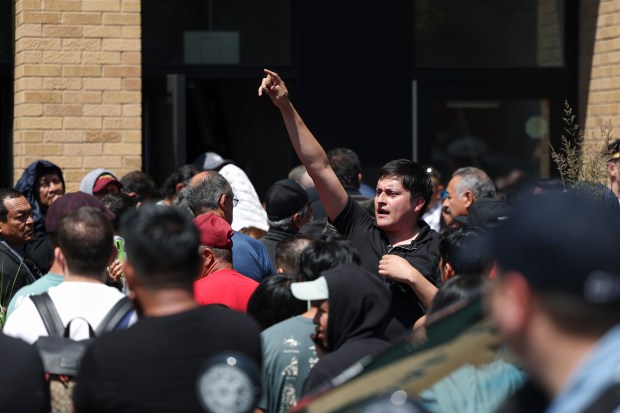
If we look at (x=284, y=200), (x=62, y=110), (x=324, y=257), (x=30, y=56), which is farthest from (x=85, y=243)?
(x=30, y=56)

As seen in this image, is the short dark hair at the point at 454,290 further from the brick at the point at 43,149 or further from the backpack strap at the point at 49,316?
the brick at the point at 43,149

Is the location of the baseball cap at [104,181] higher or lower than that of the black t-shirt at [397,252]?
higher

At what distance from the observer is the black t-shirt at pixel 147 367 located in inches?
110

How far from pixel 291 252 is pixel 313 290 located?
1676mm

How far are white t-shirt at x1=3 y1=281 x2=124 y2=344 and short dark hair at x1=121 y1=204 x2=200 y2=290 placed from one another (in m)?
0.66

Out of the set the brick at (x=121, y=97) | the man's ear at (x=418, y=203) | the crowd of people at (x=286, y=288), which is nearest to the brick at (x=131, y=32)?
the brick at (x=121, y=97)

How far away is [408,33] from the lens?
997cm

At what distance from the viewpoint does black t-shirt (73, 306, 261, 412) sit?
279 cm

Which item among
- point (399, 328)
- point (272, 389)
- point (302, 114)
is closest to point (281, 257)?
point (399, 328)

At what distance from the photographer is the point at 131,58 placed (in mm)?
8695

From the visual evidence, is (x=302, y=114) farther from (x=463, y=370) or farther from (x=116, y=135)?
(x=463, y=370)

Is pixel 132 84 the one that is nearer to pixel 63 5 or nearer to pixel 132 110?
pixel 132 110

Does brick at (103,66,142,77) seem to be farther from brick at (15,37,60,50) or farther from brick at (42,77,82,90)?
brick at (15,37,60,50)

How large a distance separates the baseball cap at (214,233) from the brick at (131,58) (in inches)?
152
